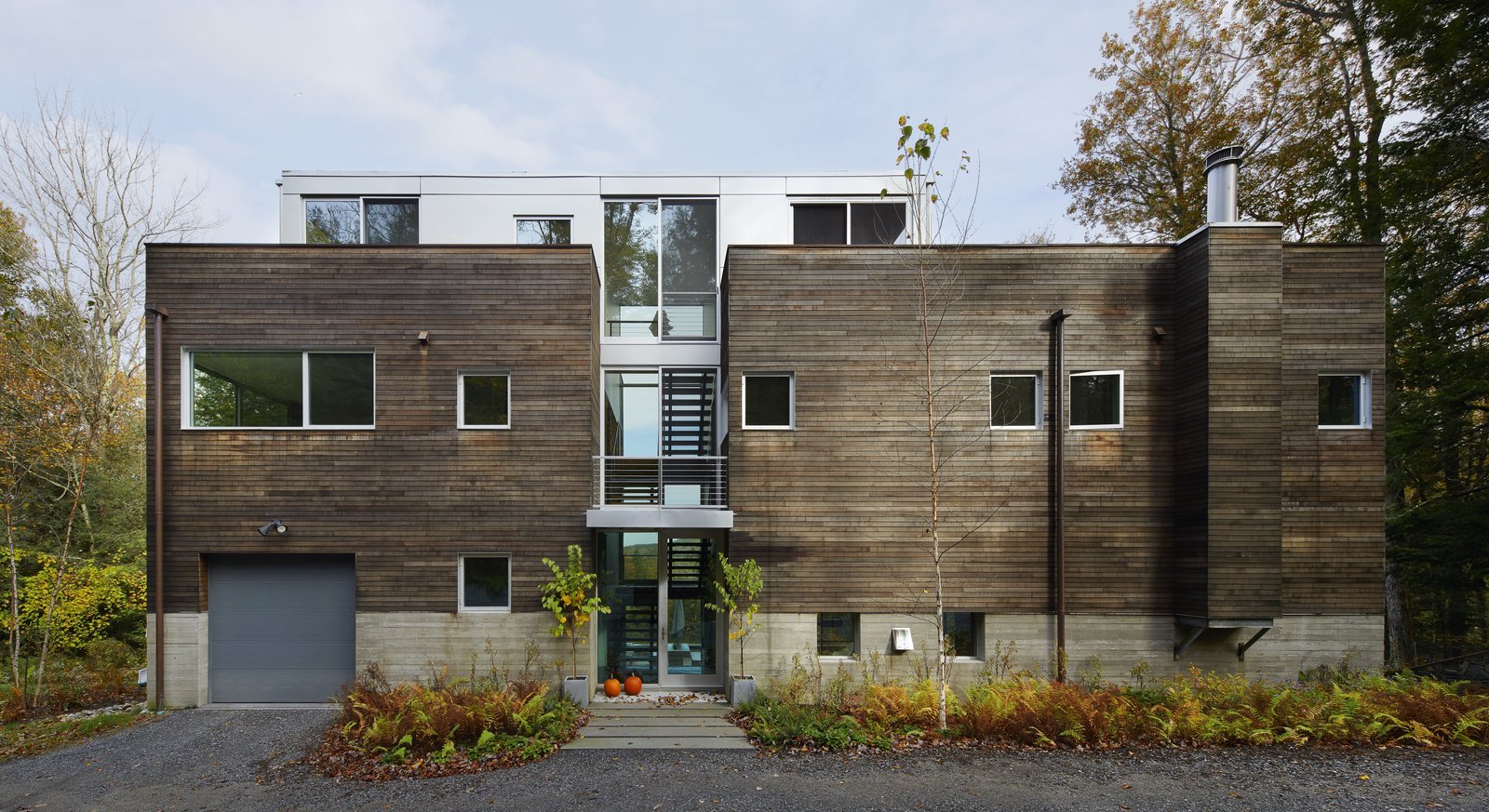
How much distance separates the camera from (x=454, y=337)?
872 centimetres

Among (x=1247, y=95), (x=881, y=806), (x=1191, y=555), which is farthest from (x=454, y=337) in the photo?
(x=1247, y=95)

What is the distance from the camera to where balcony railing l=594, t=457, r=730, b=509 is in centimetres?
910

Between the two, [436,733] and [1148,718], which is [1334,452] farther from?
[436,733]

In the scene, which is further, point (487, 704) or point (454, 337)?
point (454, 337)

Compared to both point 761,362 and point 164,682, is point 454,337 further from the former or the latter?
point 164,682

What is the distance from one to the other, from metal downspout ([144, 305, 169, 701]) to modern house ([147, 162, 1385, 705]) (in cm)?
5

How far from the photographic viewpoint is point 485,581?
858 cm

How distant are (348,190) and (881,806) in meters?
12.6

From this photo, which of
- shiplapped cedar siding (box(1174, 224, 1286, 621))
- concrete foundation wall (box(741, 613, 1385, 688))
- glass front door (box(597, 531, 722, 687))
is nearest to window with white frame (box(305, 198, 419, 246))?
glass front door (box(597, 531, 722, 687))

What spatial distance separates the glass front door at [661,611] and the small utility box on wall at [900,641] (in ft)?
8.38

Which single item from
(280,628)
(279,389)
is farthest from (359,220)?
(280,628)

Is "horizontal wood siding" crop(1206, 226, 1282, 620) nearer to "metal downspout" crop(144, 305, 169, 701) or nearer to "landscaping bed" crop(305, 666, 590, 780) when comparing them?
"landscaping bed" crop(305, 666, 590, 780)

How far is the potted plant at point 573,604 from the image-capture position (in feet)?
26.7

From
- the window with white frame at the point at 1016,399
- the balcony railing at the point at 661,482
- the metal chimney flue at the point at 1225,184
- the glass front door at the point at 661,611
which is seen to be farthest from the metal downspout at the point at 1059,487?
the glass front door at the point at 661,611
